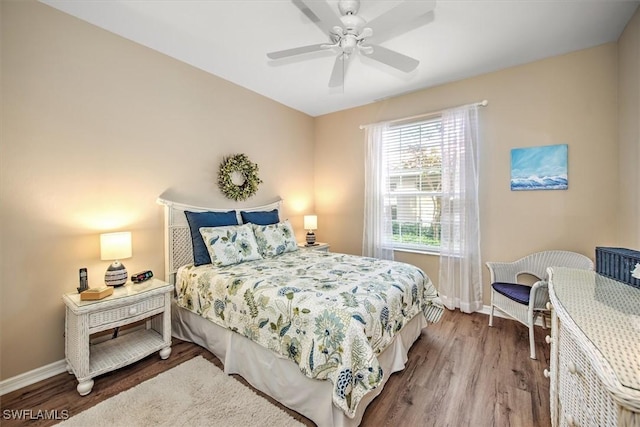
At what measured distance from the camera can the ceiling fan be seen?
1.61 metres

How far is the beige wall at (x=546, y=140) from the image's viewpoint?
8.48 feet

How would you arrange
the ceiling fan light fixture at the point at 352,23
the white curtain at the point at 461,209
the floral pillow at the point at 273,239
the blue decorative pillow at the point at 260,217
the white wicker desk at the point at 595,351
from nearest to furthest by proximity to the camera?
1. the white wicker desk at the point at 595,351
2. the ceiling fan light fixture at the point at 352,23
3. the floral pillow at the point at 273,239
4. the white curtain at the point at 461,209
5. the blue decorative pillow at the point at 260,217

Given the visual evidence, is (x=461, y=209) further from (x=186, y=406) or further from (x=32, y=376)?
(x=32, y=376)

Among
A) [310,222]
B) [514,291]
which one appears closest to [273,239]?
[310,222]

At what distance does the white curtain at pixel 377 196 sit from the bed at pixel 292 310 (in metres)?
1.11

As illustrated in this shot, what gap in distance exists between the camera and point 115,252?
2168 mm

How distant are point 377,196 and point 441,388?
2.51 m

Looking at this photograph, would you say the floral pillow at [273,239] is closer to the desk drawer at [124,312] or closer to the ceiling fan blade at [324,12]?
the desk drawer at [124,312]

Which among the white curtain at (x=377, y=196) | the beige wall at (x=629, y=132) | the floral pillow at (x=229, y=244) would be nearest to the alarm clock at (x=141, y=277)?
the floral pillow at (x=229, y=244)

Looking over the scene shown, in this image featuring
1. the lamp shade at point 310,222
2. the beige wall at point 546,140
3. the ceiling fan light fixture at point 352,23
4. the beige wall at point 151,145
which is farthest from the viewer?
the lamp shade at point 310,222

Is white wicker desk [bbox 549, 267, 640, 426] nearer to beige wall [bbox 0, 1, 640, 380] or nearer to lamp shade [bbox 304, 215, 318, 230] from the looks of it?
beige wall [bbox 0, 1, 640, 380]

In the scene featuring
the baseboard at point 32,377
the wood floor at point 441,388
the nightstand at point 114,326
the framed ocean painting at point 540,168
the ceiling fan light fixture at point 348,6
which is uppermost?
the ceiling fan light fixture at point 348,6

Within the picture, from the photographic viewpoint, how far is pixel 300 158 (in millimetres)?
4492

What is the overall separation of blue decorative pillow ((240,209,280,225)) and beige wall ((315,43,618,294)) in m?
1.97
